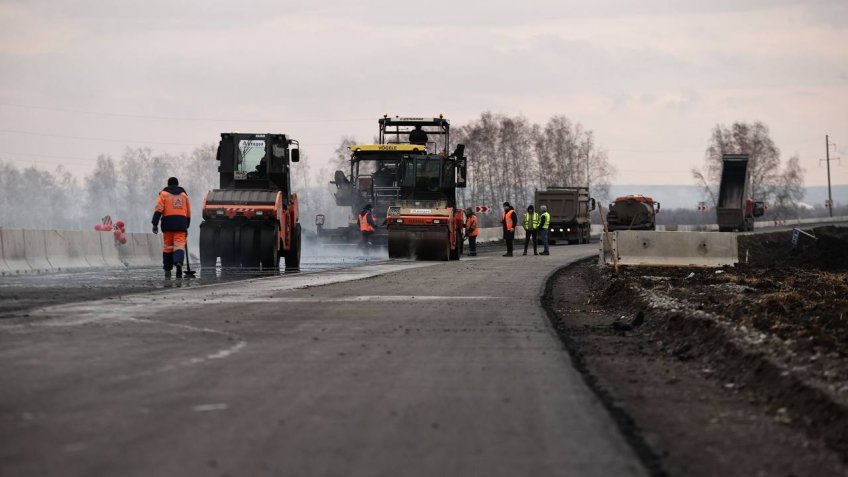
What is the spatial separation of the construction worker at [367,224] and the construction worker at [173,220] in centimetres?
1703

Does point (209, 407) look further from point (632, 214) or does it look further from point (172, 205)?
point (632, 214)

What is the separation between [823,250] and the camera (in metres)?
61.4

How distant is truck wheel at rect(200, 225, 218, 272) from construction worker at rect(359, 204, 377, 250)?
12.9 m

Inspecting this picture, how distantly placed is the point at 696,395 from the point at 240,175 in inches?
822

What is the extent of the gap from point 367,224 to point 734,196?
4134 cm

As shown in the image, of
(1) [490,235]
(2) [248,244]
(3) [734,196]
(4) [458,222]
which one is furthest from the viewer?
(3) [734,196]

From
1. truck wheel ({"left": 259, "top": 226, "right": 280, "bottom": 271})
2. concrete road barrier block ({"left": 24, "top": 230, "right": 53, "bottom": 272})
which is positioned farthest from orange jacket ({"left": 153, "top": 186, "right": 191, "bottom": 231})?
concrete road barrier block ({"left": 24, "top": 230, "right": 53, "bottom": 272})

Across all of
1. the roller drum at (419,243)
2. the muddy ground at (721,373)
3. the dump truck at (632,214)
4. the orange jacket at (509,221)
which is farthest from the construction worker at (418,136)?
the dump truck at (632,214)

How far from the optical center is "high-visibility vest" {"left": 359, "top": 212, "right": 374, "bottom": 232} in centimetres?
4022

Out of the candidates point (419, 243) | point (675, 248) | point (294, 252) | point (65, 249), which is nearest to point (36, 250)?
point (65, 249)

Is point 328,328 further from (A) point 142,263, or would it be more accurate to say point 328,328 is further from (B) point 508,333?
(A) point 142,263

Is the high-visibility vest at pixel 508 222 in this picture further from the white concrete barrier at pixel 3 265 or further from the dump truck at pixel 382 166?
the white concrete barrier at pixel 3 265

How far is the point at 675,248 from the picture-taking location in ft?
97.1

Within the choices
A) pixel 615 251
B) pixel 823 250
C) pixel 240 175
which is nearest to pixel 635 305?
pixel 615 251
